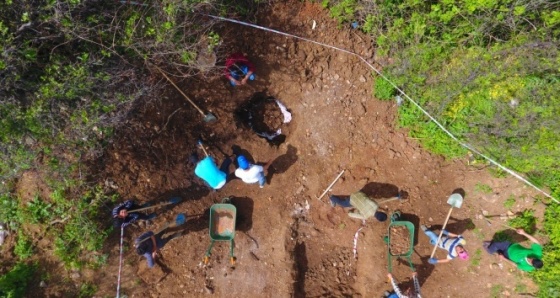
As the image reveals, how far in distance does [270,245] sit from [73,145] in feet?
11.3

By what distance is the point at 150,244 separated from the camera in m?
5.50

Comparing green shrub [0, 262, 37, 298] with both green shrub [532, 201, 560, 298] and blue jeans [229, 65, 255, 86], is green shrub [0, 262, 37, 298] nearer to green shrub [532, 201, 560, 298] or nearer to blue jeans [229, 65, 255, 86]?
blue jeans [229, 65, 255, 86]

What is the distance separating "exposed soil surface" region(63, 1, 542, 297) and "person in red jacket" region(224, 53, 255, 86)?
201 mm

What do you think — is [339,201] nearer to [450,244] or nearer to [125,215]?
[450,244]

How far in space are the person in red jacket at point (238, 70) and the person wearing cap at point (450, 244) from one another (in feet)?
13.3

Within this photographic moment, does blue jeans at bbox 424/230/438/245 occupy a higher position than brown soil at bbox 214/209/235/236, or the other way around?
blue jeans at bbox 424/230/438/245

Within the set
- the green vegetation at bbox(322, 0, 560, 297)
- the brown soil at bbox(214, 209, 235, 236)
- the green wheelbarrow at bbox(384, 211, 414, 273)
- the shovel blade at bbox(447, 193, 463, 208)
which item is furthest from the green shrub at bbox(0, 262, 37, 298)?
the shovel blade at bbox(447, 193, 463, 208)

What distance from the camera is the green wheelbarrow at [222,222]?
19.1 ft

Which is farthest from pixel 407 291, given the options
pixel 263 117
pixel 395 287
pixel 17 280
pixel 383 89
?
pixel 17 280

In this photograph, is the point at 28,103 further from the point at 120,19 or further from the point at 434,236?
the point at 434,236

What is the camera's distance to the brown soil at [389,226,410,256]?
248 inches

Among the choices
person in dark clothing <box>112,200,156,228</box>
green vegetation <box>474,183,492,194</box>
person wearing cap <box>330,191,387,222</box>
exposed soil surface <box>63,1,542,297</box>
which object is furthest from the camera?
green vegetation <box>474,183,492,194</box>

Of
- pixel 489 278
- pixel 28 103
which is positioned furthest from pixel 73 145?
pixel 489 278

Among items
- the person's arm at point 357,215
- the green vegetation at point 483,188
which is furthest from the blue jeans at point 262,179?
the green vegetation at point 483,188
